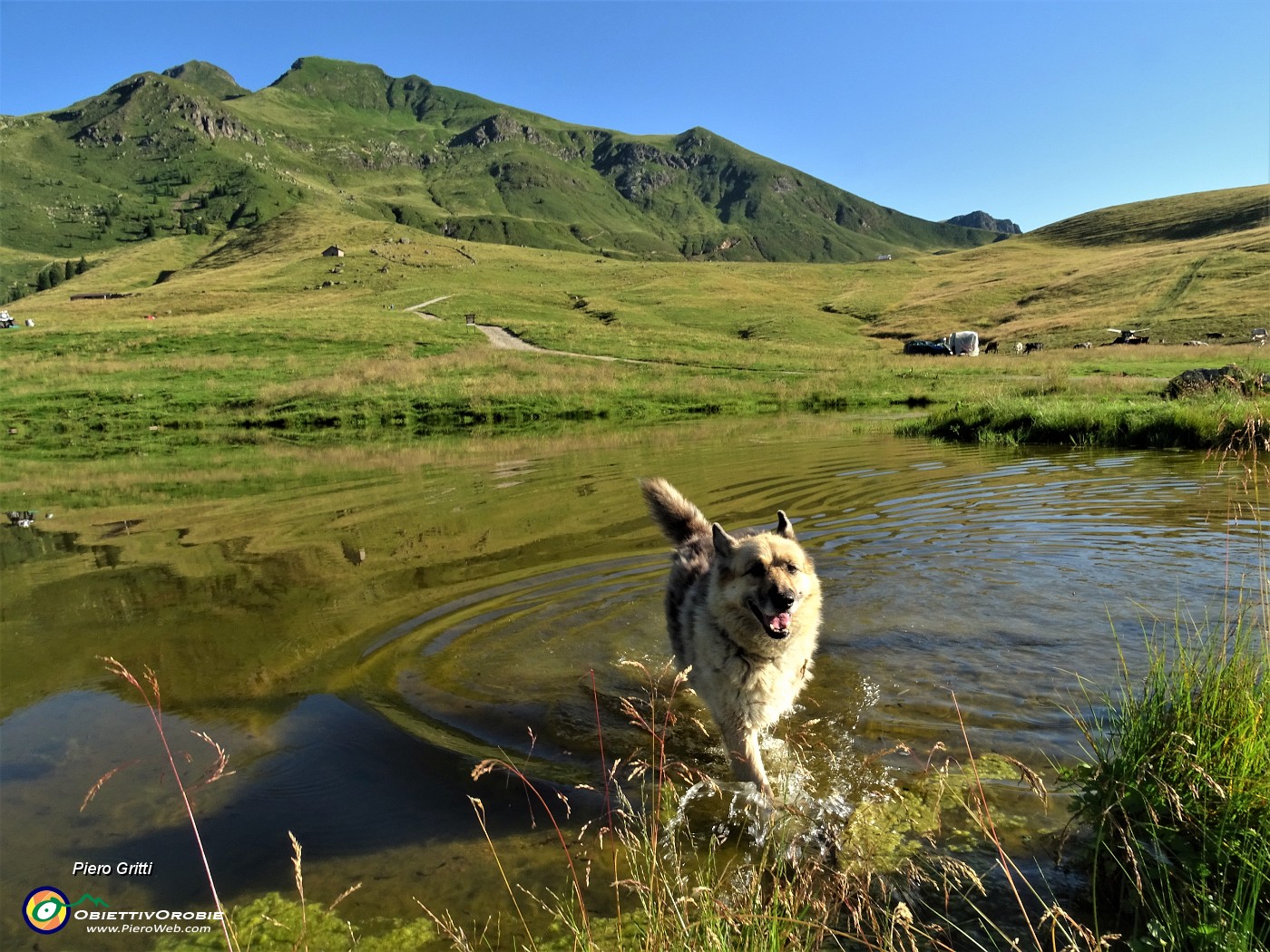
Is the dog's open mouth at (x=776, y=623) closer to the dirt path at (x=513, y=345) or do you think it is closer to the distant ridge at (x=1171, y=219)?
the dirt path at (x=513, y=345)

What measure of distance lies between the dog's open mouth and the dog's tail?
6.65 ft

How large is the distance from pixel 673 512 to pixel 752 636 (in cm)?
213

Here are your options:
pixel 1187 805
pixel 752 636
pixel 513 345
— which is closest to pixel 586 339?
pixel 513 345

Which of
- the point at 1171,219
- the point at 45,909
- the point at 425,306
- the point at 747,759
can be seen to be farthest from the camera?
the point at 1171,219

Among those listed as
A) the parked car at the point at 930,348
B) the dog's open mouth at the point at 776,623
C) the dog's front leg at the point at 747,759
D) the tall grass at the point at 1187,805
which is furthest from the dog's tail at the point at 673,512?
the parked car at the point at 930,348

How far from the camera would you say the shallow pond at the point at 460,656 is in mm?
4551

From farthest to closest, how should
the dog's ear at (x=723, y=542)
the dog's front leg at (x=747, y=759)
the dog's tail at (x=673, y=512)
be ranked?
1. the dog's tail at (x=673, y=512)
2. the dog's ear at (x=723, y=542)
3. the dog's front leg at (x=747, y=759)

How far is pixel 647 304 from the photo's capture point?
10056 centimetres

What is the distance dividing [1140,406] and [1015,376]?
820 inches

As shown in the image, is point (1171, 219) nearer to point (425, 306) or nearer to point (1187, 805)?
point (425, 306)

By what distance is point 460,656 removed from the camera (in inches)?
297

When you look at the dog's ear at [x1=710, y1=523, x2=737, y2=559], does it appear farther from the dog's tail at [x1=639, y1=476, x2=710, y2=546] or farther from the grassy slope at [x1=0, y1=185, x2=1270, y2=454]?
the grassy slope at [x1=0, y1=185, x2=1270, y2=454]

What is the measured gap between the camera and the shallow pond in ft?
14.9

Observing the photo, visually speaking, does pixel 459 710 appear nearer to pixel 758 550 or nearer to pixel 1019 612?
pixel 758 550
